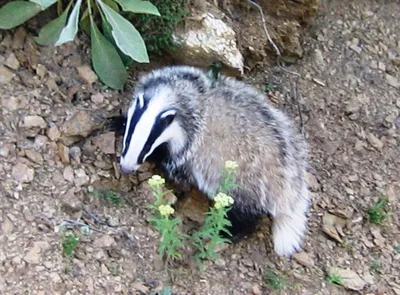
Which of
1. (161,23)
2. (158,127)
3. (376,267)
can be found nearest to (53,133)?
(158,127)

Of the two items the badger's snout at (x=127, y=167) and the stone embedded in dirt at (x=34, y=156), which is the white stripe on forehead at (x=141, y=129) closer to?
the badger's snout at (x=127, y=167)

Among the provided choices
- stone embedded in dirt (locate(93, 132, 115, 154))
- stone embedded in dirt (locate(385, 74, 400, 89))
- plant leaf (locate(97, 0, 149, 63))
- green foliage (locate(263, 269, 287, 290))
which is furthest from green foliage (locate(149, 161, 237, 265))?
stone embedded in dirt (locate(385, 74, 400, 89))

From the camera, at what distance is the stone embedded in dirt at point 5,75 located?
307cm

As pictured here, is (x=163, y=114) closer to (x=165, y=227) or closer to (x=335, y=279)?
(x=165, y=227)

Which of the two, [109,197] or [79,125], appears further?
[79,125]

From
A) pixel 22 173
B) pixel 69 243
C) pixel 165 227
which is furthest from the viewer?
pixel 22 173

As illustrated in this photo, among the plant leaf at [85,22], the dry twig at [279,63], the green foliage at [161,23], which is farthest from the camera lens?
the dry twig at [279,63]

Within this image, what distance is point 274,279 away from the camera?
2979 mm

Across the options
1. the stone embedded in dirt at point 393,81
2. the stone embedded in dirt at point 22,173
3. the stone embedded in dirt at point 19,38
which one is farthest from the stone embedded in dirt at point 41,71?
the stone embedded in dirt at point 393,81

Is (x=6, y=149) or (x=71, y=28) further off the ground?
(x=71, y=28)

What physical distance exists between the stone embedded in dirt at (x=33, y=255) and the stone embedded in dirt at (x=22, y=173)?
28 cm

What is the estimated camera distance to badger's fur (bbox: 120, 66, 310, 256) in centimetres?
303

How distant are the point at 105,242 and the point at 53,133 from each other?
48cm

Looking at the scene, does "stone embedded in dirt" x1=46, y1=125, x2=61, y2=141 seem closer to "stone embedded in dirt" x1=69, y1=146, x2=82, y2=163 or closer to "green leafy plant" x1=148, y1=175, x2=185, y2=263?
"stone embedded in dirt" x1=69, y1=146, x2=82, y2=163
